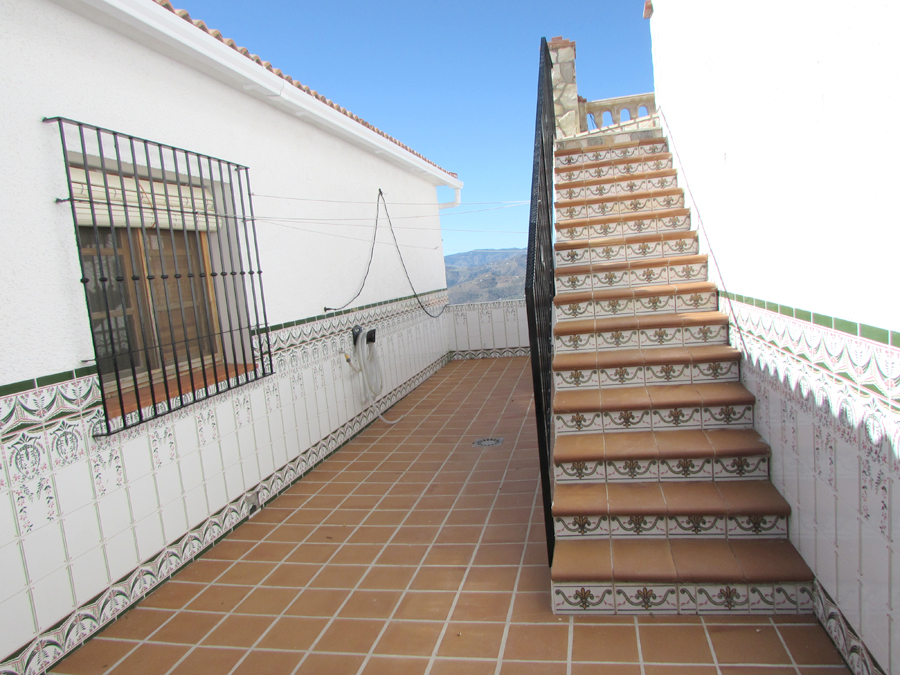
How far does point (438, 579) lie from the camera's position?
250 centimetres

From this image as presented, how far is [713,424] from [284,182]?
11.1 feet

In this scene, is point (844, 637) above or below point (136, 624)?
above

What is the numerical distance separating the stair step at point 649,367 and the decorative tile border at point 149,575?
2066 millimetres

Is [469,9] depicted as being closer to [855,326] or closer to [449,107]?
[449,107]

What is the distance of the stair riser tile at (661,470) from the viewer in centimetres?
239

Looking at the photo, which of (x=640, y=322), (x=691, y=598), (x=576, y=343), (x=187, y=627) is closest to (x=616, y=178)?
(x=640, y=322)

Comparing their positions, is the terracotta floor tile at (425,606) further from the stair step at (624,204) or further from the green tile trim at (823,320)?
the stair step at (624,204)

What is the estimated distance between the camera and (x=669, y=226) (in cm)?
368

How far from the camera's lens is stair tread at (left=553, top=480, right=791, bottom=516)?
220 centimetres

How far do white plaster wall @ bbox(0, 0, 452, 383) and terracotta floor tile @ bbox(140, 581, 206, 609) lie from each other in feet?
3.80

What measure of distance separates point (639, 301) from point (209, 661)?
2752 millimetres

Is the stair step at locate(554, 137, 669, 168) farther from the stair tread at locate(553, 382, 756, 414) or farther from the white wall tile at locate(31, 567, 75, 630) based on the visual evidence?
the white wall tile at locate(31, 567, 75, 630)

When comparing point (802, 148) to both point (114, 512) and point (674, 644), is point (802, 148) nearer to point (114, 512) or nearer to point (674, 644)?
point (674, 644)

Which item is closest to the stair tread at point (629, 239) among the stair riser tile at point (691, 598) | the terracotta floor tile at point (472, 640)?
the stair riser tile at point (691, 598)
